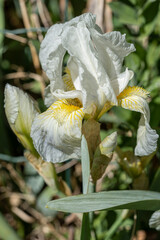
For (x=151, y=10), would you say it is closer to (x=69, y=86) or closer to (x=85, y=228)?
(x=69, y=86)

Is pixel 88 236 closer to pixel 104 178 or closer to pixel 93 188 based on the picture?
pixel 93 188

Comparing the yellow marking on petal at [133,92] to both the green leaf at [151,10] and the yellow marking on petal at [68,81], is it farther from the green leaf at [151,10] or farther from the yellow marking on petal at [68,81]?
the green leaf at [151,10]

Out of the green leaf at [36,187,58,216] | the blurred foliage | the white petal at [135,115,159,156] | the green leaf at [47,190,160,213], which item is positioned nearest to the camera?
the green leaf at [47,190,160,213]

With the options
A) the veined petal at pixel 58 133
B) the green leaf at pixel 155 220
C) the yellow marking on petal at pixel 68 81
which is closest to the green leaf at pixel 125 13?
the yellow marking on petal at pixel 68 81

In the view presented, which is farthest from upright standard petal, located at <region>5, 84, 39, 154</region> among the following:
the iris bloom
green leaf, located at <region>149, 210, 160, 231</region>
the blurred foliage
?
green leaf, located at <region>149, 210, 160, 231</region>

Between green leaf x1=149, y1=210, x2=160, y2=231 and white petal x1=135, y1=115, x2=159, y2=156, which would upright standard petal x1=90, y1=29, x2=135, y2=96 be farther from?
green leaf x1=149, y1=210, x2=160, y2=231

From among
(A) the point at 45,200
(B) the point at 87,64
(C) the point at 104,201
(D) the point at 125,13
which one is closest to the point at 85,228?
(C) the point at 104,201
